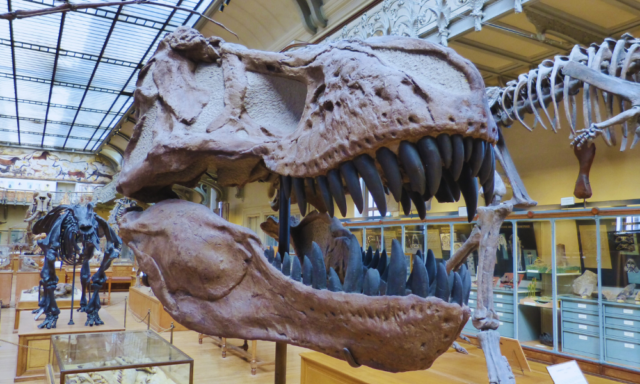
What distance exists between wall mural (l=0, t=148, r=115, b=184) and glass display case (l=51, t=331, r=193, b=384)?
32310mm

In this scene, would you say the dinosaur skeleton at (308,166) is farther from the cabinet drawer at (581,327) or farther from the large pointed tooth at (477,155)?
the cabinet drawer at (581,327)

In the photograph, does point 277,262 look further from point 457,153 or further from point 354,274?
point 457,153

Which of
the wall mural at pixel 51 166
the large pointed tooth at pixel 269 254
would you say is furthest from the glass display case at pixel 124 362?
the wall mural at pixel 51 166

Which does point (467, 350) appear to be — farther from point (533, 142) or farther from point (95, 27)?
point (95, 27)

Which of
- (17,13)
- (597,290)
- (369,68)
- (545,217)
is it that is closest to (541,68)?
(545,217)

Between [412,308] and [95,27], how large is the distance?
A: 1476 centimetres

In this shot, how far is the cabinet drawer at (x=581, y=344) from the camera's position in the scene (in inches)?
225

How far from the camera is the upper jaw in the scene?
115 cm

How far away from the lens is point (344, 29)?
832 cm

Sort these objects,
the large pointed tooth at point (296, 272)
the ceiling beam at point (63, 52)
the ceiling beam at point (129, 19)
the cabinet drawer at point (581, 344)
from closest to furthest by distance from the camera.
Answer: the large pointed tooth at point (296, 272)
the cabinet drawer at point (581, 344)
the ceiling beam at point (129, 19)
the ceiling beam at point (63, 52)

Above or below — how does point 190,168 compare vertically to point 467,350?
above

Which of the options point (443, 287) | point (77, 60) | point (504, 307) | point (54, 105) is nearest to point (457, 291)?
point (443, 287)

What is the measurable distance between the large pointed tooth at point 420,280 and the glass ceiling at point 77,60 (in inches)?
350

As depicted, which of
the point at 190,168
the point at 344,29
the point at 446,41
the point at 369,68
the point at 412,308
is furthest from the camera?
the point at 344,29
